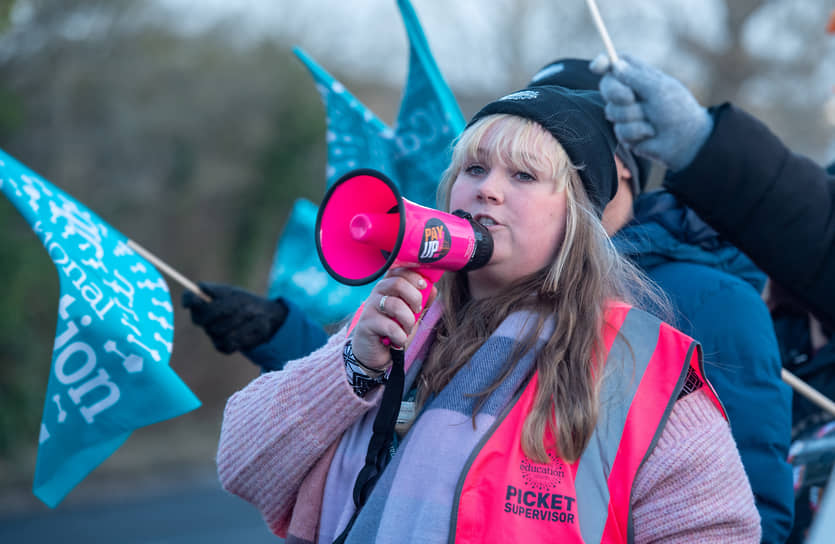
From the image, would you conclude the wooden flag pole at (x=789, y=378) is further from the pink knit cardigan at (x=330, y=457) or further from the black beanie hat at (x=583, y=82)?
the pink knit cardigan at (x=330, y=457)

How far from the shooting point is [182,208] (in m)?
13.5

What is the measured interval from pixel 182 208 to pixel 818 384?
12.3 meters

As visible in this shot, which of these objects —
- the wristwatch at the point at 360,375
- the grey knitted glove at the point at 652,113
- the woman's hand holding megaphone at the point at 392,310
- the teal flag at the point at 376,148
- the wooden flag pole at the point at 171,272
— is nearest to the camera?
the woman's hand holding megaphone at the point at 392,310

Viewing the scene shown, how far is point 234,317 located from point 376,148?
38.3 inches

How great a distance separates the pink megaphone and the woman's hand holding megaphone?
0.03m

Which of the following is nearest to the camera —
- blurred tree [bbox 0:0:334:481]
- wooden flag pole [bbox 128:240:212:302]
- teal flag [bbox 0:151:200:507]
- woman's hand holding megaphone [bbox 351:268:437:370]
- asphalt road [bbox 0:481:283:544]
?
woman's hand holding megaphone [bbox 351:268:437:370]

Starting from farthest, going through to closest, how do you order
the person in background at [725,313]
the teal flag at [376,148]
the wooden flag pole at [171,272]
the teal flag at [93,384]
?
the teal flag at [376,148]
the wooden flag pole at [171,272]
the teal flag at [93,384]
the person in background at [725,313]

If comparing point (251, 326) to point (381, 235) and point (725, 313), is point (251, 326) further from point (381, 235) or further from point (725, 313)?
point (725, 313)

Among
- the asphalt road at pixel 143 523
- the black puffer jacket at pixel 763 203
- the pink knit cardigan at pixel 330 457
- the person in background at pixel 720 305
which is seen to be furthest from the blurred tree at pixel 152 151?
the black puffer jacket at pixel 763 203

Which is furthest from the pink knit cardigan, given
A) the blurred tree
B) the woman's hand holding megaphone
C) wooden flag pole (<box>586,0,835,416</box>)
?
the blurred tree

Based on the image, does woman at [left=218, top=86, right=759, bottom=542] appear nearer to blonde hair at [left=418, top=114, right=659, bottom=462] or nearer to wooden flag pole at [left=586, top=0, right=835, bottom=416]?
blonde hair at [left=418, top=114, right=659, bottom=462]

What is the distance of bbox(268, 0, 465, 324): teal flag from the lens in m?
3.03

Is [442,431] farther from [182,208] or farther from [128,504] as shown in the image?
[182,208]

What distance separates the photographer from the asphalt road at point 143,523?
8828 mm
